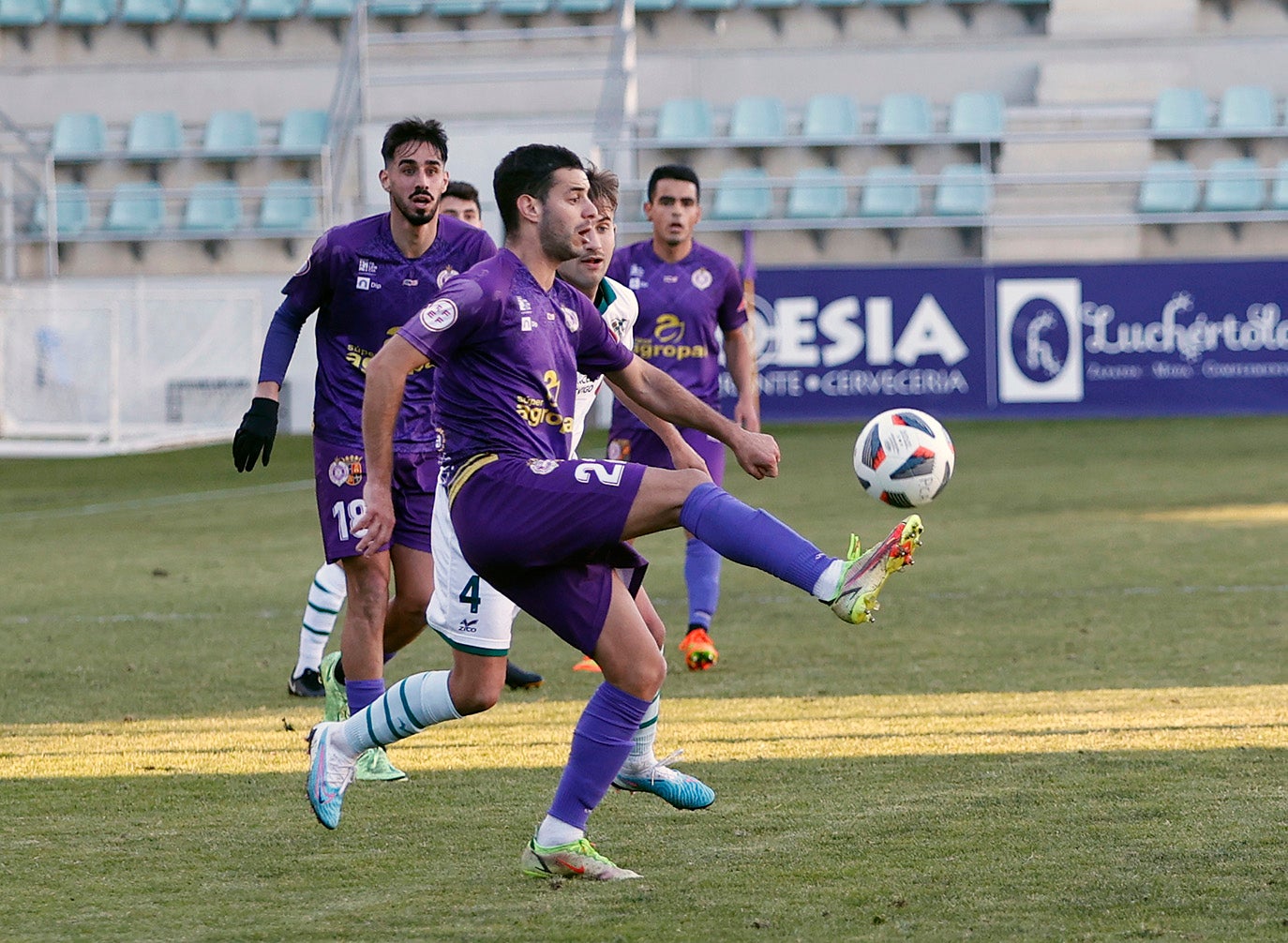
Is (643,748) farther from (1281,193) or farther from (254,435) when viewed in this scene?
(1281,193)

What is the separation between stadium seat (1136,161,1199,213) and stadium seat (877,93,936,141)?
286 centimetres

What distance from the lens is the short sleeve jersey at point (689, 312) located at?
828 cm

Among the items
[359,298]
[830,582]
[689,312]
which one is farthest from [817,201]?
[830,582]

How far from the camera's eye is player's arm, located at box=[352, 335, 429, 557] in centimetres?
420

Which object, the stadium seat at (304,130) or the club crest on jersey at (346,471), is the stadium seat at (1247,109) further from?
the club crest on jersey at (346,471)

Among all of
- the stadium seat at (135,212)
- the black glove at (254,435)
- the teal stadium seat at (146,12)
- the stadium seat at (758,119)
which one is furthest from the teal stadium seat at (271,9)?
the black glove at (254,435)

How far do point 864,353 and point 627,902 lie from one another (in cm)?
1782

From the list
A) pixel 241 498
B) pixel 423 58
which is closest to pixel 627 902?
pixel 241 498

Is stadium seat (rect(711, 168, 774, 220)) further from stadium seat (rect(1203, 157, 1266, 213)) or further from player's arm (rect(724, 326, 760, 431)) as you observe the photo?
player's arm (rect(724, 326, 760, 431))

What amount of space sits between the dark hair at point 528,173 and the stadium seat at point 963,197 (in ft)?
62.9

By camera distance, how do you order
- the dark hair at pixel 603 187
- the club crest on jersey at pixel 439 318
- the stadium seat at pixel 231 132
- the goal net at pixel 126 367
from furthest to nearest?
1. the stadium seat at pixel 231 132
2. the goal net at pixel 126 367
3. the dark hair at pixel 603 187
4. the club crest on jersey at pixel 439 318

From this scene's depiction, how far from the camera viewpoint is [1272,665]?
23.1 ft

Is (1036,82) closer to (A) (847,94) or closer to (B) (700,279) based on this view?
(A) (847,94)

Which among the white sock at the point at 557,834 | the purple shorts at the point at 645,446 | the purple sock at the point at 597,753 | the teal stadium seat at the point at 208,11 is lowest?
the white sock at the point at 557,834
